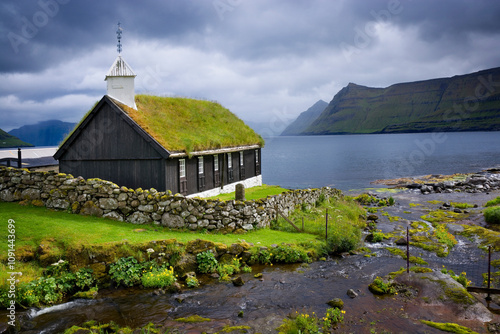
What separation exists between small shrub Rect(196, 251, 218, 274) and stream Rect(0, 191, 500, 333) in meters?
0.82

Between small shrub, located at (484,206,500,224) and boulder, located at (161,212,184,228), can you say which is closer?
boulder, located at (161,212,184,228)

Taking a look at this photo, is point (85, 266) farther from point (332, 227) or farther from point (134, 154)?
point (332, 227)

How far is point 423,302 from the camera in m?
13.8

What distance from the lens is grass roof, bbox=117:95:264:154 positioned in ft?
82.9

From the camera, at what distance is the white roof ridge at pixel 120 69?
2651cm

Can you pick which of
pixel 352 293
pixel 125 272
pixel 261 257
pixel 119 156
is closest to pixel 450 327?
pixel 352 293

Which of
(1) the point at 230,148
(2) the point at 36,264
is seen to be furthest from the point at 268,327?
(1) the point at 230,148

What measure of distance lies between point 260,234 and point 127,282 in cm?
851

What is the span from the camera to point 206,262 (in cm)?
1656

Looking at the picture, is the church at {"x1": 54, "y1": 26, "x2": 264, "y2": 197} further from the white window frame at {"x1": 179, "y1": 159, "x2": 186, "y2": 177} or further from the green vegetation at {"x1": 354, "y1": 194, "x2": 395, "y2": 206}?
the green vegetation at {"x1": 354, "y1": 194, "x2": 395, "y2": 206}

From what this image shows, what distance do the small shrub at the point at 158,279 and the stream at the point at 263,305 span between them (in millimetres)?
454

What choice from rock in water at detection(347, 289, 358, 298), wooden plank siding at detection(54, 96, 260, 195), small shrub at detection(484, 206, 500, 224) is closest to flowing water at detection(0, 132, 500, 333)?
rock in water at detection(347, 289, 358, 298)

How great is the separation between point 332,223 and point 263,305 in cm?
1257

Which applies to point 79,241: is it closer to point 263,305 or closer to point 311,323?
point 263,305
